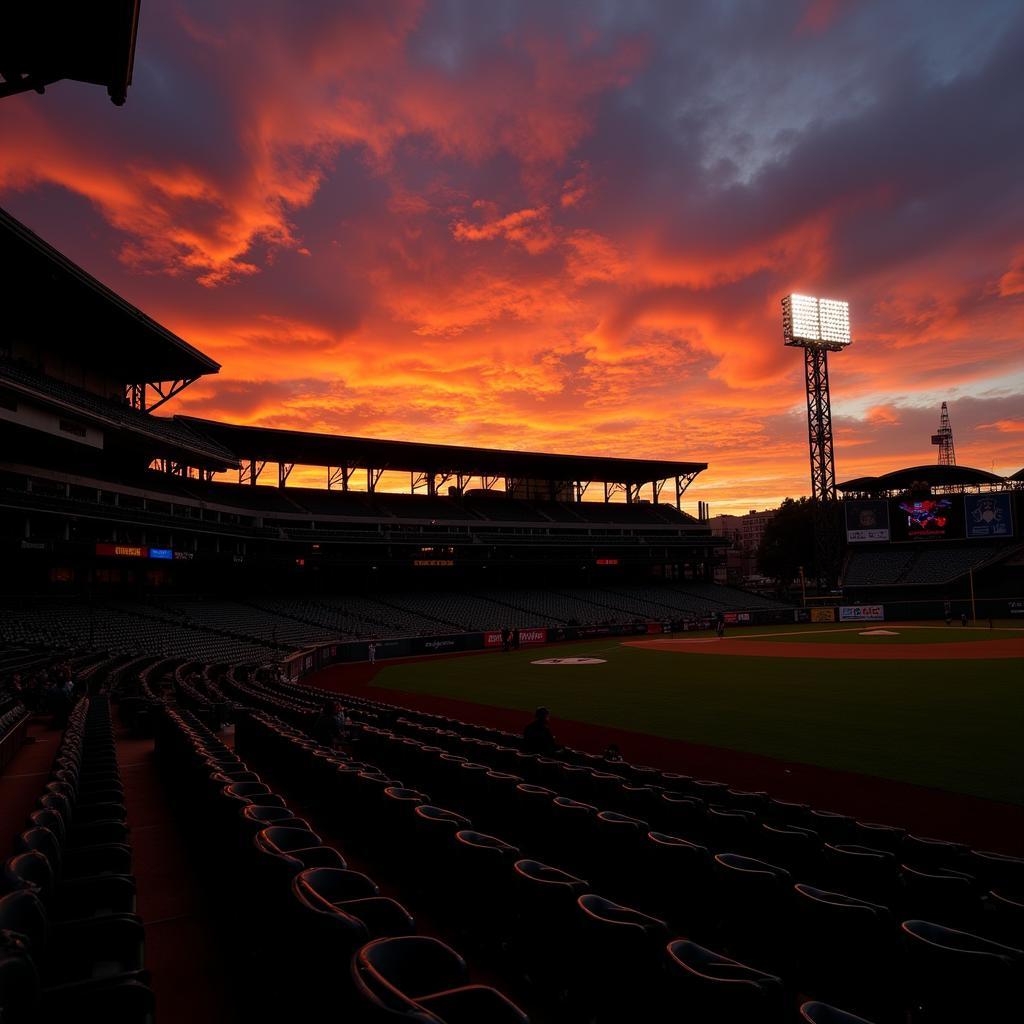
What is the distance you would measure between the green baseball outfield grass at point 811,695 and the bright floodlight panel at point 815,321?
3790cm

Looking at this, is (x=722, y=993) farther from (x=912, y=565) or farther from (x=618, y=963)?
(x=912, y=565)

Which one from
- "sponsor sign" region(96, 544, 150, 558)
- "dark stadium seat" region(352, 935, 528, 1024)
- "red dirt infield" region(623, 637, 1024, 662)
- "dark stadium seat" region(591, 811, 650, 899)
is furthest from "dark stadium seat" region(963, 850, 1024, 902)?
"sponsor sign" region(96, 544, 150, 558)

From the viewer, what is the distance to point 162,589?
49.2 m

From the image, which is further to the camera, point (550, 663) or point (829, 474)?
point (829, 474)

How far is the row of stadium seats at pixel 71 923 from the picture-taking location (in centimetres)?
311

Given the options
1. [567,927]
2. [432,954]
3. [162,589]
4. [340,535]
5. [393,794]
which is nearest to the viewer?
[432,954]

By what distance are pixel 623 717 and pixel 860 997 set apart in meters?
16.8

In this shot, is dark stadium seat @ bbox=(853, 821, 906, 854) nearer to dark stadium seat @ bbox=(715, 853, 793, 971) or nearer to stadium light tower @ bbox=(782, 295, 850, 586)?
dark stadium seat @ bbox=(715, 853, 793, 971)

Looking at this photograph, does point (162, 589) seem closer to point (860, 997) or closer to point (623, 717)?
point (623, 717)

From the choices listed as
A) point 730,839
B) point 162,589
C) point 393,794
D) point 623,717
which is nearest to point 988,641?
point 623,717

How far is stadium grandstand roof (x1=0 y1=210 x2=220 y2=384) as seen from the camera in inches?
1131

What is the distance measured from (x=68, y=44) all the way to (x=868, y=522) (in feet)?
258

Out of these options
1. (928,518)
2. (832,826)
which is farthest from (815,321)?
(832,826)

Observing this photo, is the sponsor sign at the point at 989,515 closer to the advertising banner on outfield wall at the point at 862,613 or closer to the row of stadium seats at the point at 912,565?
the row of stadium seats at the point at 912,565
